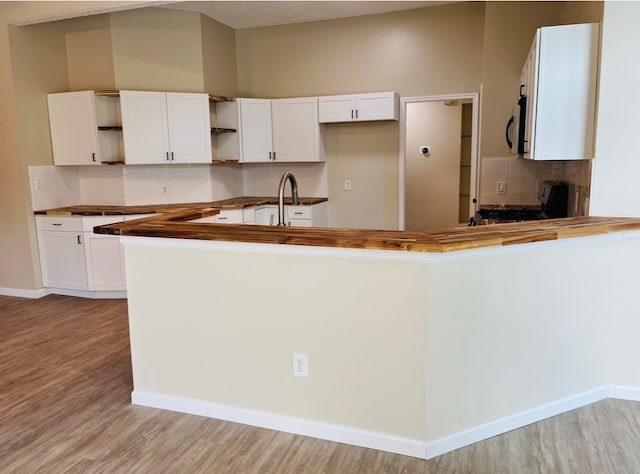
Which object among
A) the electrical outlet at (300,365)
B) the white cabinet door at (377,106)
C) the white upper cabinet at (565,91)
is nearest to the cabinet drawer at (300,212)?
the white cabinet door at (377,106)

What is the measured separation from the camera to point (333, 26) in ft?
17.9

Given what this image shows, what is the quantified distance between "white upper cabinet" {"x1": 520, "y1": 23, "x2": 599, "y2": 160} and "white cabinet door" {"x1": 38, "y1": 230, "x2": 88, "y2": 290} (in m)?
4.13

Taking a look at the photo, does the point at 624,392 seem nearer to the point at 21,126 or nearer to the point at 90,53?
the point at 21,126

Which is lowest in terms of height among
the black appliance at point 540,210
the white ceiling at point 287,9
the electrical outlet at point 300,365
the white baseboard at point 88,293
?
the white baseboard at point 88,293

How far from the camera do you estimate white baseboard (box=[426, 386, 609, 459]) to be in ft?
7.10

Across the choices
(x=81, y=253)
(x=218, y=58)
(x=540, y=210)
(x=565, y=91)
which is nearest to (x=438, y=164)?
(x=540, y=210)

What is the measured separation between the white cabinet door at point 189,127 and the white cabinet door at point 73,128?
730mm

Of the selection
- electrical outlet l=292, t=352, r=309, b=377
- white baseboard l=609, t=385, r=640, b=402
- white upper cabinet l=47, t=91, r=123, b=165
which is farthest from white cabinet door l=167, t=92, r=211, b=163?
white baseboard l=609, t=385, r=640, b=402

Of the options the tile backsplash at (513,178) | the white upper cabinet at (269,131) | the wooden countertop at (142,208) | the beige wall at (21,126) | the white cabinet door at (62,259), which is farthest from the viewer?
the white upper cabinet at (269,131)

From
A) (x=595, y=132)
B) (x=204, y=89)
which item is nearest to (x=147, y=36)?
(x=204, y=89)

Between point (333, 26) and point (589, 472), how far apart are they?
193 inches

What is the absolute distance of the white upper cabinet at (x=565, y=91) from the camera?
8.29ft

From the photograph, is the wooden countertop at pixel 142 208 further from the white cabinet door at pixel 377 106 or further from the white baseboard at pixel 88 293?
the white cabinet door at pixel 377 106

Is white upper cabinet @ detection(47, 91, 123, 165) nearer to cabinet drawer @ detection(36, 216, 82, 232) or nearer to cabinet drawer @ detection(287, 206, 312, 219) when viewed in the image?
cabinet drawer @ detection(36, 216, 82, 232)
